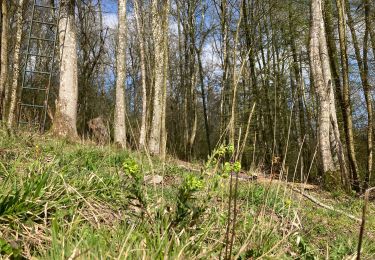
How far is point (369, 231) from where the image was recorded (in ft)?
15.9

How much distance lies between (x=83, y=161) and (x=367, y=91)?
1026cm

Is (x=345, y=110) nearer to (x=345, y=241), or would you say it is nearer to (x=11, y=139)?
(x=345, y=241)

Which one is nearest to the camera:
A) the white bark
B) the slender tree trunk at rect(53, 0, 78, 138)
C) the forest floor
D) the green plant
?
the forest floor

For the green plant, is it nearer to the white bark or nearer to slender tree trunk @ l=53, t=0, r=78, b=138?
slender tree trunk @ l=53, t=0, r=78, b=138

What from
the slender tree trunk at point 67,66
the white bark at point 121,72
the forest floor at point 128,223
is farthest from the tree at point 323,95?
the white bark at point 121,72

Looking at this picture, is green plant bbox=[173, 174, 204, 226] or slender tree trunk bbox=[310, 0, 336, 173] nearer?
green plant bbox=[173, 174, 204, 226]

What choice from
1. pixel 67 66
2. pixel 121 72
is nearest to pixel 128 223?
pixel 67 66

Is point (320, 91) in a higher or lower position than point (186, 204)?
higher

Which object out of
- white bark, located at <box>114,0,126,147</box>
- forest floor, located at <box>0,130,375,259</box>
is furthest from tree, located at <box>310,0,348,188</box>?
white bark, located at <box>114,0,126,147</box>

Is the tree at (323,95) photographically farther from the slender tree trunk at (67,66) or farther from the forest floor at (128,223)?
the slender tree trunk at (67,66)

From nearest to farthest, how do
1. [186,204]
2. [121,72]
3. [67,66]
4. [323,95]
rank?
1. [186,204]
2. [323,95]
3. [67,66]
4. [121,72]

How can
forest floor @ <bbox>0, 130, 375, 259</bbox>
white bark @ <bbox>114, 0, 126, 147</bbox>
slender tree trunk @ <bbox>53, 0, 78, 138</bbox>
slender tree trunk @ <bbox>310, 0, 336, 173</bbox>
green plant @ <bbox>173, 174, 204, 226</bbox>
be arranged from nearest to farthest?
1. forest floor @ <bbox>0, 130, 375, 259</bbox>
2. green plant @ <bbox>173, 174, 204, 226</bbox>
3. slender tree trunk @ <bbox>310, 0, 336, 173</bbox>
4. slender tree trunk @ <bbox>53, 0, 78, 138</bbox>
5. white bark @ <bbox>114, 0, 126, 147</bbox>

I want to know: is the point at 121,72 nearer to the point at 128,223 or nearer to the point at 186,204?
A: the point at 128,223

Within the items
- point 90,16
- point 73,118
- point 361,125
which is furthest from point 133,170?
point 90,16
